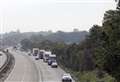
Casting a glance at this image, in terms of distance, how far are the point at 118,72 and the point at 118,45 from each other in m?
4.29

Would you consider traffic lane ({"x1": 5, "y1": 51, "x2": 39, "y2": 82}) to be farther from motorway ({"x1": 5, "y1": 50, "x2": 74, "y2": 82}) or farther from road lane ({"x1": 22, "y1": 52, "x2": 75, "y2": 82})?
road lane ({"x1": 22, "y1": 52, "x2": 75, "y2": 82})

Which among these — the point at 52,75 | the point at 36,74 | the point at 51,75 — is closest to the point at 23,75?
the point at 36,74

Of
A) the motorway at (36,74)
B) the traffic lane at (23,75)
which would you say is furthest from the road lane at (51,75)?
the traffic lane at (23,75)

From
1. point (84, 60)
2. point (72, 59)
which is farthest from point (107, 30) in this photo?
point (72, 59)

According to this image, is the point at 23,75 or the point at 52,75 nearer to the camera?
the point at 23,75

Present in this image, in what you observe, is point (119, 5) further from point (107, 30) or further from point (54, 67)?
point (54, 67)

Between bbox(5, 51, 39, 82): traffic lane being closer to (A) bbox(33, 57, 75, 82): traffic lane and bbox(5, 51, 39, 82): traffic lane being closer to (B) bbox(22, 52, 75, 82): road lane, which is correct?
(B) bbox(22, 52, 75, 82): road lane

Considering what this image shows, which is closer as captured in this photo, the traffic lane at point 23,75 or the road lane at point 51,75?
the traffic lane at point 23,75

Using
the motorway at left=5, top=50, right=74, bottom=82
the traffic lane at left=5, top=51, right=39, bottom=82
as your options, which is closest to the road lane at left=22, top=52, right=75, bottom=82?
the motorway at left=5, top=50, right=74, bottom=82

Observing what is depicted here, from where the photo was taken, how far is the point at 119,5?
170 feet

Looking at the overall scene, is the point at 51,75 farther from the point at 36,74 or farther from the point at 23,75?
the point at 23,75

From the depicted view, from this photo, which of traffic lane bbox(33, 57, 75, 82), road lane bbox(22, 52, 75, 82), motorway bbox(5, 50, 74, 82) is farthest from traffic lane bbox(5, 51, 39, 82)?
traffic lane bbox(33, 57, 75, 82)

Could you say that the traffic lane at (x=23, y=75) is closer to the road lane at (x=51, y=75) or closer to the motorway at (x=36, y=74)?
the motorway at (x=36, y=74)

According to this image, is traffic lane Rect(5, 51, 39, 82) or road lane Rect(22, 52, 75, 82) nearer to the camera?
traffic lane Rect(5, 51, 39, 82)
